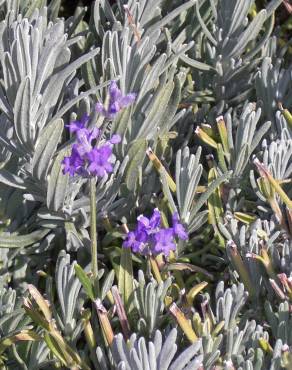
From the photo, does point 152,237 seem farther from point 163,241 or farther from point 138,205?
point 138,205

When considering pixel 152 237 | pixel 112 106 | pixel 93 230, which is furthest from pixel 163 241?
pixel 112 106

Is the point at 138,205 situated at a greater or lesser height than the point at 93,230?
lesser

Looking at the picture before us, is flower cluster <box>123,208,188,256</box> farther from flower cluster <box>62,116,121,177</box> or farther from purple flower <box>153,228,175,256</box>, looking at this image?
flower cluster <box>62,116,121,177</box>

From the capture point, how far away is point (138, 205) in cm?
192

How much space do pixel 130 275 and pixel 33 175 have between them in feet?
1.07

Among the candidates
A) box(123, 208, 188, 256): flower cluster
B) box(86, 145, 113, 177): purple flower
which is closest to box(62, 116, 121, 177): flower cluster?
box(86, 145, 113, 177): purple flower

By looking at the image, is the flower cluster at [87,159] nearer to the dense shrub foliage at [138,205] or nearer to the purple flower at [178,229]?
the dense shrub foliage at [138,205]

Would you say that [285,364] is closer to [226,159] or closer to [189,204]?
[189,204]

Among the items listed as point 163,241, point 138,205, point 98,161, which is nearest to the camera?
point 98,161

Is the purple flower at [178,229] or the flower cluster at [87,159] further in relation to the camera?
the purple flower at [178,229]

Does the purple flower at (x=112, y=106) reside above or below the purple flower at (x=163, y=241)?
above

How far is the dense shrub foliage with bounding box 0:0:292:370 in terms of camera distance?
1.58m

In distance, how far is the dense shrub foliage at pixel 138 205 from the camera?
5.19 feet

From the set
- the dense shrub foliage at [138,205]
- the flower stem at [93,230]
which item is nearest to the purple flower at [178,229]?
the dense shrub foliage at [138,205]
